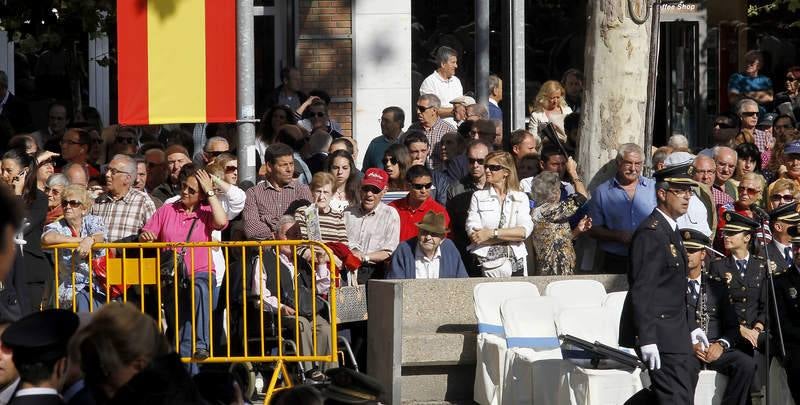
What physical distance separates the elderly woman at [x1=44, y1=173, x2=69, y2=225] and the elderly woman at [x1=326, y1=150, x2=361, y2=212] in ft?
7.01

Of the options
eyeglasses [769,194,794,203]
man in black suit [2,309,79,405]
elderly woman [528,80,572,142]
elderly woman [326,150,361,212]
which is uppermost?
elderly woman [528,80,572,142]

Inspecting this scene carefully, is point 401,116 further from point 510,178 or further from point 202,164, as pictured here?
point 510,178

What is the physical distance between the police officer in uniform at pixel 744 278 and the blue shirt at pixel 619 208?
84cm

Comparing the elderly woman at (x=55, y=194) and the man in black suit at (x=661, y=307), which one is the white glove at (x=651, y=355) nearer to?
the man in black suit at (x=661, y=307)

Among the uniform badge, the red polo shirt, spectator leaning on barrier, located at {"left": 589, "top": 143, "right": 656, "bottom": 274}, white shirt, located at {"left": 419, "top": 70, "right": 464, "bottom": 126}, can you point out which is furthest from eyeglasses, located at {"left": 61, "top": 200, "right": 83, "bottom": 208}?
white shirt, located at {"left": 419, "top": 70, "right": 464, "bottom": 126}

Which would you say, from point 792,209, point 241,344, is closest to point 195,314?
point 241,344

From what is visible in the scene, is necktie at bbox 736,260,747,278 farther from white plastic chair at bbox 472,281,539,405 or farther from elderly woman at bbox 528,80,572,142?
elderly woman at bbox 528,80,572,142

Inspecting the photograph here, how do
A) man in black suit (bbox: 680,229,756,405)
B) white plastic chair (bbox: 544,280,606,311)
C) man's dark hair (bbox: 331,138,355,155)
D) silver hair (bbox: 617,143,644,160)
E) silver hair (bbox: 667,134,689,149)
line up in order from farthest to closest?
1. silver hair (bbox: 667,134,689,149)
2. man's dark hair (bbox: 331,138,355,155)
3. silver hair (bbox: 617,143,644,160)
4. white plastic chair (bbox: 544,280,606,311)
5. man in black suit (bbox: 680,229,756,405)

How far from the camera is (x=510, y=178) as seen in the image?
39.9 feet

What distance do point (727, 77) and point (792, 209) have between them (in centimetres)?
1087

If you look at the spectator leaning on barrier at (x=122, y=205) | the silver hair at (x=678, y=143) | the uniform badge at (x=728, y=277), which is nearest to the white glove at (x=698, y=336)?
the uniform badge at (x=728, y=277)

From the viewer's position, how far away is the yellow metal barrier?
10617 mm

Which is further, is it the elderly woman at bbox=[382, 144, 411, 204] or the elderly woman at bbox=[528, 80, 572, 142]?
the elderly woman at bbox=[528, 80, 572, 142]

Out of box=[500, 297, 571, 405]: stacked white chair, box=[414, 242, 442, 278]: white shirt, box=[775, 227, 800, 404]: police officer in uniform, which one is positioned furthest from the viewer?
box=[414, 242, 442, 278]: white shirt
